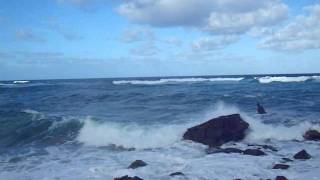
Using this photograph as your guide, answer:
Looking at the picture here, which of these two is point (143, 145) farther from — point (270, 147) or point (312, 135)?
point (312, 135)

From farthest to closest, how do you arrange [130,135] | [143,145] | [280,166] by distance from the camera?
[130,135] < [143,145] < [280,166]

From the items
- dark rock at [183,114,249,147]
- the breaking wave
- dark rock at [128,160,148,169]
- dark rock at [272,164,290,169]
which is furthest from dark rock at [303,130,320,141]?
dark rock at [128,160,148,169]

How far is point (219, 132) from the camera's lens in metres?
12.6

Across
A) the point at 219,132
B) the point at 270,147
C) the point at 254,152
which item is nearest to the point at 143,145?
the point at 219,132

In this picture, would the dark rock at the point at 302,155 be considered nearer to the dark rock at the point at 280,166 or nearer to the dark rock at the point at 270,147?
the dark rock at the point at 280,166

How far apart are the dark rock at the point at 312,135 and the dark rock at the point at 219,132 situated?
6.26 ft

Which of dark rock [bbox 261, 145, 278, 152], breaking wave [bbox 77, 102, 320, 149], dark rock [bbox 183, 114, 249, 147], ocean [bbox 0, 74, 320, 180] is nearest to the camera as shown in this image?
ocean [bbox 0, 74, 320, 180]

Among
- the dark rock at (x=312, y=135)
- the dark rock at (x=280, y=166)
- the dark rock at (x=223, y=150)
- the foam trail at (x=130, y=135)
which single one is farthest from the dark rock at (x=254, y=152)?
the foam trail at (x=130, y=135)

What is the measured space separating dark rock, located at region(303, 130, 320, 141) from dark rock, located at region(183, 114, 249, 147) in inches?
75.1

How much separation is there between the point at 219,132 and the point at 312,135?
2.95m

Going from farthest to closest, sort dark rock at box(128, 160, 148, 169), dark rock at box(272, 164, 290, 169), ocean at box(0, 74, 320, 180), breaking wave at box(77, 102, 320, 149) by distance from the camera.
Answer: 1. breaking wave at box(77, 102, 320, 149)
2. dark rock at box(128, 160, 148, 169)
3. ocean at box(0, 74, 320, 180)
4. dark rock at box(272, 164, 290, 169)

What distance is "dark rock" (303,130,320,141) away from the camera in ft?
41.3

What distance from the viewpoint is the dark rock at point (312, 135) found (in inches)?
496

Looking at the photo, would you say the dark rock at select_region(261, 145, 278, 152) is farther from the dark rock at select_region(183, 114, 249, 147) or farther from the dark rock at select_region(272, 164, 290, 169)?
the dark rock at select_region(272, 164, 290, 169)
